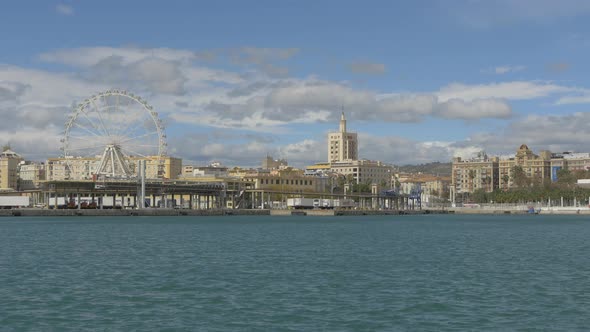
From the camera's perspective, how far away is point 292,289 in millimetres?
32844

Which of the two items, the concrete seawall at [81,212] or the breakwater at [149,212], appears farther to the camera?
the breakwater at [149,212]

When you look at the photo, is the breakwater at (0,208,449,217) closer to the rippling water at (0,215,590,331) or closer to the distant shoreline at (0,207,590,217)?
the distant shoreline at (0,207,590,217)

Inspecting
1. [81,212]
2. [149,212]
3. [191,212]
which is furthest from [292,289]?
[191,212]

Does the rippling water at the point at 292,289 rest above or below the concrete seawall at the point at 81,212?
below

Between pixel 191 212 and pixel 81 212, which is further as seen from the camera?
pixel 191 212

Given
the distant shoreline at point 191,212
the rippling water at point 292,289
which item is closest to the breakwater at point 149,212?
the distant shoreline at point 191,212

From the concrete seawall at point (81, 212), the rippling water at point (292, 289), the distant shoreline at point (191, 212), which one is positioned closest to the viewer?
the rippling water at point (292, 289)

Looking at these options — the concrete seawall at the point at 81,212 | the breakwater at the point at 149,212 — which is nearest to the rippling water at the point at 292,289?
the concrete seawall at the point at 81,212

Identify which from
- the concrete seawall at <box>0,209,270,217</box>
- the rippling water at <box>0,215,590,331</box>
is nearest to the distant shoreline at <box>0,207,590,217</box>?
the concrete seawall at <box>0,209,270,217</box>

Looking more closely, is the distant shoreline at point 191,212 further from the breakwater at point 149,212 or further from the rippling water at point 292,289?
the rippling water at point 292,289

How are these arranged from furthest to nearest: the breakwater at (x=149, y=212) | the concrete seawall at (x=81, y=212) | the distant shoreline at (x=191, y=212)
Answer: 1. the distant shoreline at (x=191, y=212)
2. the breakwater at (x=149, y=212)
3. the concrete seawall at (x=81, y=212)

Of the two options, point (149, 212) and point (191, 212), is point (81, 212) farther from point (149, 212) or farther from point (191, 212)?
point (191, 212)

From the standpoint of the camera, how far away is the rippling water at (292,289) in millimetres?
25531

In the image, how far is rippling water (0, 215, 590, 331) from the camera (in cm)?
2553
